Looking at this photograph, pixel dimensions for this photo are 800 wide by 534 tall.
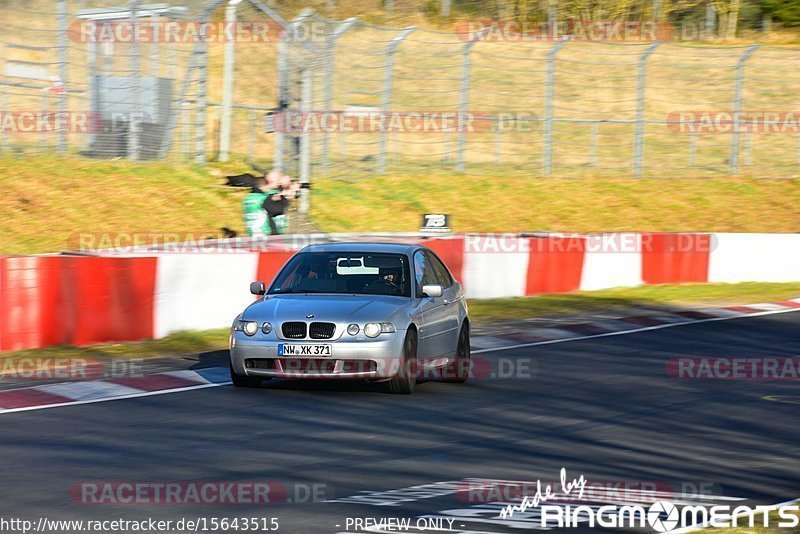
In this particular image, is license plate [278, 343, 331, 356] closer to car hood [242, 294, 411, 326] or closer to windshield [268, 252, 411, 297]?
car hood [242, 294, 411, 326]

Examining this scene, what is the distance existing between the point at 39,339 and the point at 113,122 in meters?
12.5

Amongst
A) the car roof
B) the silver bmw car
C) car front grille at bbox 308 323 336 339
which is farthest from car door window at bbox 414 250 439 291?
car front grille at bbox 308 323 336 339

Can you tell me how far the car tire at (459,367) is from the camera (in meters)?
12.7

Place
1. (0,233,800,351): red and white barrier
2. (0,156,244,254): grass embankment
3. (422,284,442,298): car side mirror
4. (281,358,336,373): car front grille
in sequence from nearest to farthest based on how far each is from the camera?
(281,358,336,373): car front grille, (422,284,442,298): car side mirror, (0,233,800,351): red and white barrier, (0,156,244,254): grass embankment

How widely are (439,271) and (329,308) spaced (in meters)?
2.09

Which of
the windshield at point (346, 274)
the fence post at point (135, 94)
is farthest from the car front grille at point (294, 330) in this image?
the fence post at point (135, 94)

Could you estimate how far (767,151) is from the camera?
38438mm

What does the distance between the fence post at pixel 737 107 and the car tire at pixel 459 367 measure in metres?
19.9

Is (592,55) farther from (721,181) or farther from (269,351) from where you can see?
(269,351)

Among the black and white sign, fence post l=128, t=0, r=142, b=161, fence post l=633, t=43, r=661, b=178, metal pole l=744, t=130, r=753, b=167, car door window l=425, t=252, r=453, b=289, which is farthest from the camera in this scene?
metal pole l=744, t=130, r=753, b=167

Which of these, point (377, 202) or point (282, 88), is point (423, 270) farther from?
point (377, 202)

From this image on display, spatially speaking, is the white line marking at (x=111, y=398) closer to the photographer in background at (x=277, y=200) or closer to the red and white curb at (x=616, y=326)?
the red and white curb at (x=616, y=326)

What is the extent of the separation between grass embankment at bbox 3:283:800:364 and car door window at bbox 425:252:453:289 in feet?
10.2

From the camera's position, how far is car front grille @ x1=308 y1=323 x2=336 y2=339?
1116 centimetres
